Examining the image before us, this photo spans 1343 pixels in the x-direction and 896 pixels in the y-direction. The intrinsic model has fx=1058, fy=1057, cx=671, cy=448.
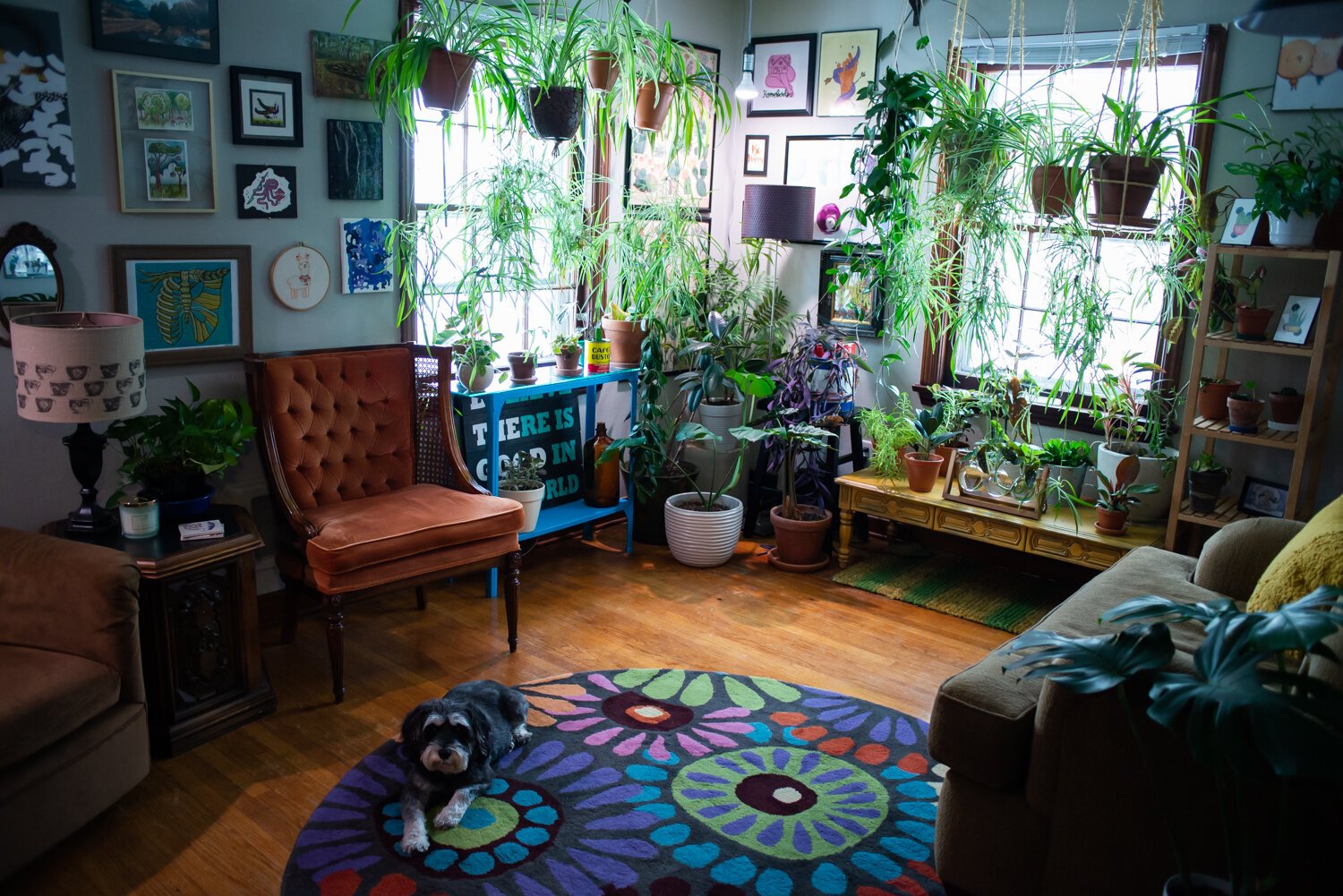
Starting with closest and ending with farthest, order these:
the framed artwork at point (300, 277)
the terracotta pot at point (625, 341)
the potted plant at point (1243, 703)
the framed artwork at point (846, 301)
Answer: the potted plant at point (1243, 703), the framed artwork at point (300, 277), the terracotta pot at point (625, 341), the framed artwork at point (846, 301)

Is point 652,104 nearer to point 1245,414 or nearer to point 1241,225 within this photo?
point 1241,225

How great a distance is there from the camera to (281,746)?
310 centimetres

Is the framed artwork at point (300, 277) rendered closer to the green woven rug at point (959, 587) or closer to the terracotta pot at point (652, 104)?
the terracotta pot at point (652, 104)

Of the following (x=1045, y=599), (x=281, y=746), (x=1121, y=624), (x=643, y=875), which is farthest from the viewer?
(x=1045, y=599)

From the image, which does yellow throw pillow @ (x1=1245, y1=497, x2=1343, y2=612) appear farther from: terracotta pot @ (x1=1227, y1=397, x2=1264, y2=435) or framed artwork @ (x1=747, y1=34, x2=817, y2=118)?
→ framed artwork @ (x1=747, y1=34, x2=817, y2=118)

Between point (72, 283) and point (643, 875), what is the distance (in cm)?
246

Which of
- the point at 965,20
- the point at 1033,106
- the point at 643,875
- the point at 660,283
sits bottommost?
the point at 643,875

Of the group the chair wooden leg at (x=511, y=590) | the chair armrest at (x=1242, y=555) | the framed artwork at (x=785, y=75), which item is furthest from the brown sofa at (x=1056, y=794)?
the framed artwork at (x=785, y=75)

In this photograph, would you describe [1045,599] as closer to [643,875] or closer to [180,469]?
[643,875]

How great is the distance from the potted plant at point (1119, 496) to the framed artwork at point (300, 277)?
3083 mm

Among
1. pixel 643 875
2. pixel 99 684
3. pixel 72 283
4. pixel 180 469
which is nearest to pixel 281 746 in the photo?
pixel 99 684

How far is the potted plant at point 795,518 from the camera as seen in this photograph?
4590 mm

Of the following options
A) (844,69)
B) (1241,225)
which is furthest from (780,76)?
(1241,225)

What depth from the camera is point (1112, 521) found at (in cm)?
408
